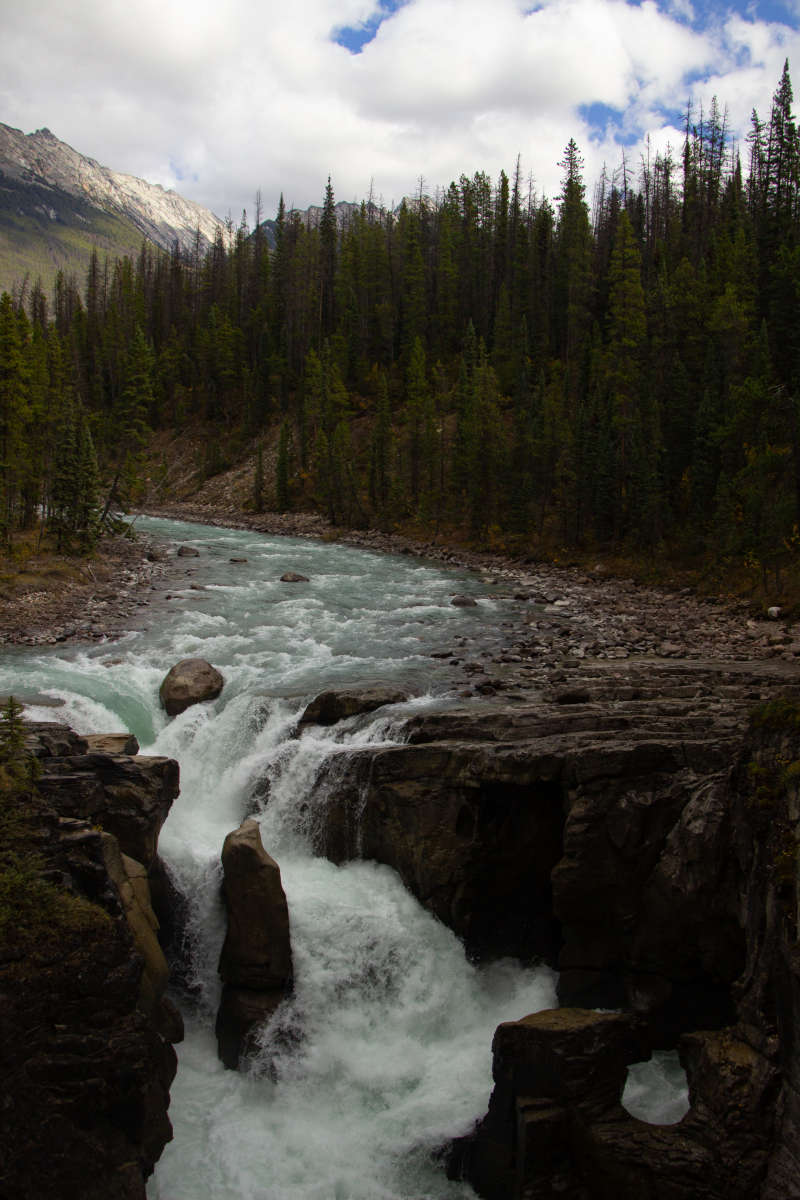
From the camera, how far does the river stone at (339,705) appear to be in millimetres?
16109

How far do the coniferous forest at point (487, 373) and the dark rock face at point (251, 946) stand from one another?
1332cm

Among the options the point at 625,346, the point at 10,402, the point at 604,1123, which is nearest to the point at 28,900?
the point at 604,1123

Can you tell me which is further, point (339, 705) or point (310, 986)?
point (339, 705)

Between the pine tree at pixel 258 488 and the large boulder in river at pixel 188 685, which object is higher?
the pine tree at pixel 258 488

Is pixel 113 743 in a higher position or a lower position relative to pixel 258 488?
lower

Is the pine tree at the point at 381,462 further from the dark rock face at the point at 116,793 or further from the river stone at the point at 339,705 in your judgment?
the dark rock face at the point at 116,793

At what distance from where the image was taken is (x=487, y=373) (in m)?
57.8

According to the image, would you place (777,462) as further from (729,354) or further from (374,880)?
(374,880)

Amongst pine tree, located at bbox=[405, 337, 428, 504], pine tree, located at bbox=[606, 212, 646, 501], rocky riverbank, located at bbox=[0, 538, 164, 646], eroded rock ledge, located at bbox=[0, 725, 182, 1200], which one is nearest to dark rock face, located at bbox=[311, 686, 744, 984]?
eroded rock ledge, located at bbox=[0, 725, 182, 1200]

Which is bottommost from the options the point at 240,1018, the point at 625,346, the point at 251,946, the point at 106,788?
the point at 240,1018

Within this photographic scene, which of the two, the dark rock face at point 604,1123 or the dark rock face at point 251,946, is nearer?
the dark rock face at point 604,1123

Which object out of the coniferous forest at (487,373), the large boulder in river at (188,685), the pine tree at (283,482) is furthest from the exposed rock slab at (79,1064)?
the pine tree at (283,482)

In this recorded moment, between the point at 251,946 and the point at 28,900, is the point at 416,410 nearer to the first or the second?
the point at 251,946

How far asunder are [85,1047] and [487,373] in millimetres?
56238
